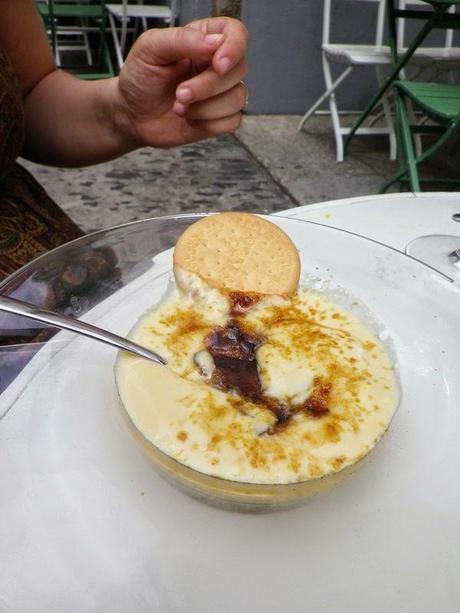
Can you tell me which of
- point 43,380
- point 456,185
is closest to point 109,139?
point 43,380

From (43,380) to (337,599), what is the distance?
1.46 ft

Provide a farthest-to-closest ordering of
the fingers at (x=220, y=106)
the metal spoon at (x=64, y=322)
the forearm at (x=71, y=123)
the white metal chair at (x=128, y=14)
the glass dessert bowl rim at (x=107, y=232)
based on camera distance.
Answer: the white metal chair at (x=128, y=14) → the forearm at (x=71, y=123) → the fingers at (x=220, y=106) → the glass dessert bowl rim at (x=107, y=232) → the metal spoon at (x=64, y=322)

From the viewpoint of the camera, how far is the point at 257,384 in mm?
754

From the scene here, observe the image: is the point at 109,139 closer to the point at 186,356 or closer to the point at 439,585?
the point at 186,356

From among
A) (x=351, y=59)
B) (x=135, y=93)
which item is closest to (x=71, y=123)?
(x=135, y=93)

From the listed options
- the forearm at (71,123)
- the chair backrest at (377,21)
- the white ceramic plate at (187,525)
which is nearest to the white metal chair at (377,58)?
the chair backrest at (377,21)

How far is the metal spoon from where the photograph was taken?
2.27 feet

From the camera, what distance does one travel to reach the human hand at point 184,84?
0.94 meters

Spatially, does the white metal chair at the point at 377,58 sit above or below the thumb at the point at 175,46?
below

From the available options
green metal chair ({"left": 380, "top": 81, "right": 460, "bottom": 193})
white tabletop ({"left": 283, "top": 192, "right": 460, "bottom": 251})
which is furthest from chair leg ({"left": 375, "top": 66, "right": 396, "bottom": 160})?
white tabletop ({"left": 283, "top": 192, "right": 460, "bottom": 251})

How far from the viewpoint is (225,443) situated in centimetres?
65

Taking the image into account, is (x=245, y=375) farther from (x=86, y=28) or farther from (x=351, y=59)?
(x=86, y=28)

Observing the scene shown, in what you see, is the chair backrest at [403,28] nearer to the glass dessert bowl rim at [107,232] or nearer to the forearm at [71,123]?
the forearm at [71,123]

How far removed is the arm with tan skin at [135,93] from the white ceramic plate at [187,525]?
1.69 feet
